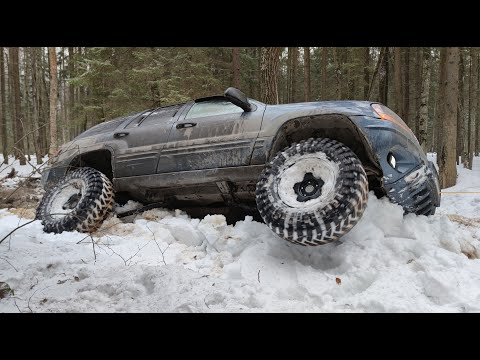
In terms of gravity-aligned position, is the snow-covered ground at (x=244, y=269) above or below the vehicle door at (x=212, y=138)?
below

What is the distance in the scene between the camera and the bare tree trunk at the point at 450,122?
986 cm

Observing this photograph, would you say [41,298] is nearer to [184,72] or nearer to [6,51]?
[184,72]

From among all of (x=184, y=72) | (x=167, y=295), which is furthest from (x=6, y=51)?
(x=167, y=295)

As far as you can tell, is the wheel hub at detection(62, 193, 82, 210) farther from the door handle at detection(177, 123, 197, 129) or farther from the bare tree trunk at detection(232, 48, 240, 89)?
the bare tree trunk at detection(232, 48, 240, 89)

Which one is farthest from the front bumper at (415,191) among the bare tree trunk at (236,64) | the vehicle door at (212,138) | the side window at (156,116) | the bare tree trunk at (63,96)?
the bare tree trunk at (63,96)

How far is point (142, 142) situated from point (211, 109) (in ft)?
3.28

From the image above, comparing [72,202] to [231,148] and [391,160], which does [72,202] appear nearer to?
[231,148]

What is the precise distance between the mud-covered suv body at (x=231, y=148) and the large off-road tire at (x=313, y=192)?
364 mm

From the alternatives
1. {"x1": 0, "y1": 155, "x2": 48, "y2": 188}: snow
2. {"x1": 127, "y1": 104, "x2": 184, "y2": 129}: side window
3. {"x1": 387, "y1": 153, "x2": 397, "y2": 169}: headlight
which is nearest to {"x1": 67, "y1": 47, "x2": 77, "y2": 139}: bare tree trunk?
{"x1": 0, "y1": 155, "x2": 48, "y2": 188}: snow

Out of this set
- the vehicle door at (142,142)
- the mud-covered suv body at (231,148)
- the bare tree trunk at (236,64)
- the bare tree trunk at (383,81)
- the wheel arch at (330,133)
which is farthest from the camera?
the bare tree trunk at (383,81)

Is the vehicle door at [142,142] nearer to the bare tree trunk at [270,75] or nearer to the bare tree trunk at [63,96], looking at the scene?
the bare tree trunk at [270,75]

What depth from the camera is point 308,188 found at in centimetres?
342
